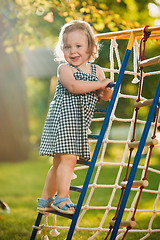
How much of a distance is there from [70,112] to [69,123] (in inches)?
2.2

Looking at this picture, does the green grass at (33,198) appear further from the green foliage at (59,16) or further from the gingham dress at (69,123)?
the green foliage at (59,16)

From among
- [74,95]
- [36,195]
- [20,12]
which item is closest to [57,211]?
[74,95]

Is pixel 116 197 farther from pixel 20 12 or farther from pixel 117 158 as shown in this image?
pixel 117 158

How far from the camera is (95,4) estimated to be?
411 centimetres

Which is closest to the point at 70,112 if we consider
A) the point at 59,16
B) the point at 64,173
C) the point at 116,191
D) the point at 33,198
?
the point at 64,173

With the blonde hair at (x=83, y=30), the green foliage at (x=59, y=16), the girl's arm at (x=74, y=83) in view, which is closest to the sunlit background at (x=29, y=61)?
the green foliage at (x=59, y=16)

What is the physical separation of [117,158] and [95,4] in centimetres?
469

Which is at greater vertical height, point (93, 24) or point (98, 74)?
point (93, 24)

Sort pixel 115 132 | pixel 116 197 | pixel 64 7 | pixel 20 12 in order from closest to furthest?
pixel 64 7 → pixel 20 12 → pixel 116 197 → pixel 115 132

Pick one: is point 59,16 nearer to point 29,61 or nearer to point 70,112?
point 70,112

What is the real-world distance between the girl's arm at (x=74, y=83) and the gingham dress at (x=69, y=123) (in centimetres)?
4

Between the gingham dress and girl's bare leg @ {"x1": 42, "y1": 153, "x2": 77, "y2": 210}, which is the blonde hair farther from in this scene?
girl's bare leg @ {"x1": 42, "y1": 153, "x2": 77, "y2": 210}

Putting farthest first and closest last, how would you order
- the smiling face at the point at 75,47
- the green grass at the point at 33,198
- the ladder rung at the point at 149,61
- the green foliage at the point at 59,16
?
the green foliage at the point at 59,16 → the green grass at the point at 33,198 → the smiling face at the point at 75,47 → the ladder rung at the point at 149,61

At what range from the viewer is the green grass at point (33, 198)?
2.99 meters
